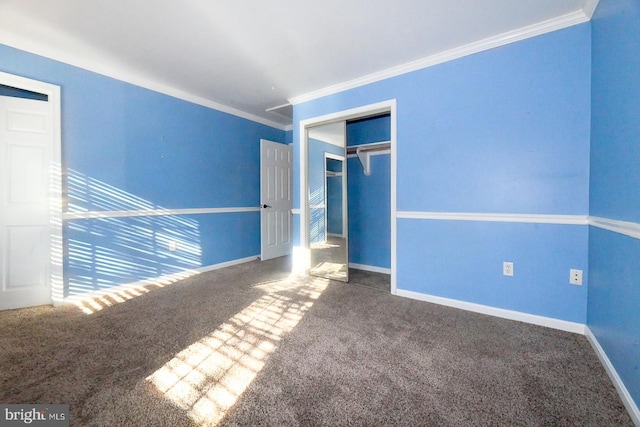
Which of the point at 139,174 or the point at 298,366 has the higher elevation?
the point at 139,174

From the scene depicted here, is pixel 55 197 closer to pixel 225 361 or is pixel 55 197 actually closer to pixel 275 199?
pixel 225 361

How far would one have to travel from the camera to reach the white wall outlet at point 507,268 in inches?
85.6

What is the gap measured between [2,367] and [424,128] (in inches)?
136

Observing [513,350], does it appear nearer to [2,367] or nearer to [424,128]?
[424,128]

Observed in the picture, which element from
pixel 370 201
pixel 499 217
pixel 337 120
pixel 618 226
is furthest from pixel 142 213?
pixel 618 226

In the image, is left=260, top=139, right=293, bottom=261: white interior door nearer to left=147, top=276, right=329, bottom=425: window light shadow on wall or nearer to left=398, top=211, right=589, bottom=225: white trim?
left=147, top=276, right=329, bottom=425: window light shadow on wall

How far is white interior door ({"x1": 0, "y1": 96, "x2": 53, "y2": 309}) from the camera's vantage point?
2.25 m

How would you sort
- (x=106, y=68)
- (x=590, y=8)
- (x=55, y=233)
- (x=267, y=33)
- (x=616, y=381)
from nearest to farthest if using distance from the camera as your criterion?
(x=616, y=381) < (x=590, y=8) < (x=267, y=33) < (x=55, y=233) < (x=106, y=68)

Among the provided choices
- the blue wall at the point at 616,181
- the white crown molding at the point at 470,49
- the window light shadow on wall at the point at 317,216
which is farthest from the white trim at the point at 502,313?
the white crown molding at the point at 470,49

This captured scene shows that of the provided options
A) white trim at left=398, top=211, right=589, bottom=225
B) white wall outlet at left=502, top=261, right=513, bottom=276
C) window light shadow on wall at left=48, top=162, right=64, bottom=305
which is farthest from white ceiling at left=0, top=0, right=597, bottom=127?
white wall outlet at left=502, top=261, right=513, bottom=276

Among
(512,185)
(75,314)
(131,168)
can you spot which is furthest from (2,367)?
(512,185)

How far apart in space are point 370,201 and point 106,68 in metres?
3.35

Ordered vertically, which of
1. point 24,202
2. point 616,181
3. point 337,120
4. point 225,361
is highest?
point 337,120

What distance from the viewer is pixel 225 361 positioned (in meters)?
1.58
